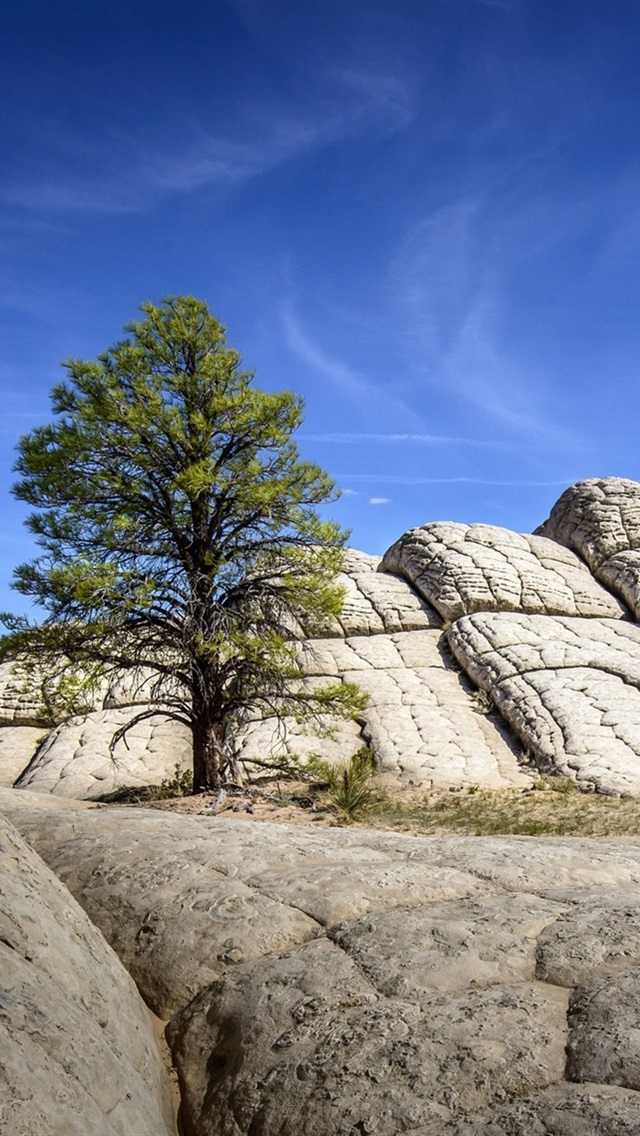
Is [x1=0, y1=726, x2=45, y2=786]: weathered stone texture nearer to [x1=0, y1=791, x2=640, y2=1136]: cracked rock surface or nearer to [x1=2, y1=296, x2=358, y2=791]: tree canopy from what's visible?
[x1=2, y1=296, x2=358, y2=791]: tree canopy

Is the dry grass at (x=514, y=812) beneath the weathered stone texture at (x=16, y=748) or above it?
beneath

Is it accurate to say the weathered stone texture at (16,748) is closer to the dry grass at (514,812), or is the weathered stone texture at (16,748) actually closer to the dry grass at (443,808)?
the dry grass at (443,808)

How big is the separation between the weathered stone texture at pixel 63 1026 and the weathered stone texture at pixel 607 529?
20.8 meters

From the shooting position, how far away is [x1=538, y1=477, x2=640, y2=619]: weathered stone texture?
77.1 feet

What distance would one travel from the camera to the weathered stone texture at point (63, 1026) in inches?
107

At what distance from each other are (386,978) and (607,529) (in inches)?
886

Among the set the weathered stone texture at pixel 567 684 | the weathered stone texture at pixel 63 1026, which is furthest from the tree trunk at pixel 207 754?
the weathered stone texture at pixel 63 1026

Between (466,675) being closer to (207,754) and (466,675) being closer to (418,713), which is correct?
(418,713)

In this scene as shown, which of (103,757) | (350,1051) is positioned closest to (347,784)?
(103,757)

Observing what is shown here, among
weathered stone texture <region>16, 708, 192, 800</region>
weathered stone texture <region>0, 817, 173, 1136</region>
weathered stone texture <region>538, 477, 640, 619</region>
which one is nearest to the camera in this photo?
weathered stone texture <region>0, 817, 173, 1136</region>

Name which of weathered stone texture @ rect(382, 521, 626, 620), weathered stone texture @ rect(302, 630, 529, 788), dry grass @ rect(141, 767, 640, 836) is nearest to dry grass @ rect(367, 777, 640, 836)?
dry grass @ rect(141, 767, 640, 836)

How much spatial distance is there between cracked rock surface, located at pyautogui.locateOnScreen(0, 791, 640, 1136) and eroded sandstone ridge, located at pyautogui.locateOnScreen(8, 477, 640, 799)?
10.4m

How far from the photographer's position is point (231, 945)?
4.51m

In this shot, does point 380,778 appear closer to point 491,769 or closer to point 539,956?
point 491,769
